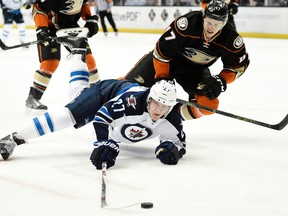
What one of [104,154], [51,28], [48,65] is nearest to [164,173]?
[104,154]

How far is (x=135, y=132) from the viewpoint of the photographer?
11.8 feet

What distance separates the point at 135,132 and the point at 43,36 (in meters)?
1.66

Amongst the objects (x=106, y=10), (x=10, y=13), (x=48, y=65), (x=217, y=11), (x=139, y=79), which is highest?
(x=217, y=11)

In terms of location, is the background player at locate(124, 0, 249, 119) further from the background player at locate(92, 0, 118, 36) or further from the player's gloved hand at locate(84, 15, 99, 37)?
the background player at locate(92, 0, 118, 36)

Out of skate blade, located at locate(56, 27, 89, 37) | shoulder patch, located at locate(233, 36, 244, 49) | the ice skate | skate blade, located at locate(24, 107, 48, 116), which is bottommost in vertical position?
skate blade, located at locate(24, 107, 48, 116)

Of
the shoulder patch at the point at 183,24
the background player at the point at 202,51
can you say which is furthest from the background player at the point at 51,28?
the shoulder patch at the point at 183,24

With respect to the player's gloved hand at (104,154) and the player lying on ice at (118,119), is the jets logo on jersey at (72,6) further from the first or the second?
the player's gloved hand at (104,154)

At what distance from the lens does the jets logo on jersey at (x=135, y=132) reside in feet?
11.7

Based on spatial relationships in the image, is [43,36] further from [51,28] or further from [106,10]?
[106,10]

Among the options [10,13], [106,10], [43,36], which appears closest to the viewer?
[43,36]

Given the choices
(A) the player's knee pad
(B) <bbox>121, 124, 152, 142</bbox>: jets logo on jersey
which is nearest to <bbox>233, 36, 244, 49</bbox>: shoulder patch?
(B) <bbox>121, 124, 152, 142</bbox>: jets logo on jersey

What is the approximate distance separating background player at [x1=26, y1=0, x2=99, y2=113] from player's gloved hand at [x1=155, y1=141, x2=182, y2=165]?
5.59 feet

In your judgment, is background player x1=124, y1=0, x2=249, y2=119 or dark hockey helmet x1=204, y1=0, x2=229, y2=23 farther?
background player x1=124, y1=0, x2=249, y2=119

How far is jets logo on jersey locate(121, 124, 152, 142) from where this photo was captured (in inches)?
140
